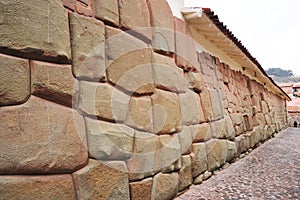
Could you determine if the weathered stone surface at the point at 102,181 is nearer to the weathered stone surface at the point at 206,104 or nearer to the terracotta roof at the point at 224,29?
the weathered stone surface at the point at 206,104

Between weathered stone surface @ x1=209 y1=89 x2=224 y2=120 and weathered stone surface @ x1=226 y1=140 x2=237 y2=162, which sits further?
weathered stone surface @ x1=226 y1=140 x2=237 y2=162

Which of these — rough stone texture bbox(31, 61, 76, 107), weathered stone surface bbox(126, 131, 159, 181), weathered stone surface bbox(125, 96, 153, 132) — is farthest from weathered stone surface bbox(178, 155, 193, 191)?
rough stone texture bbox(31, 61, 76, 107)

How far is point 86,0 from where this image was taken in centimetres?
168

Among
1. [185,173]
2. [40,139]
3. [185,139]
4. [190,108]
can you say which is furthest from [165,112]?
[40,139]

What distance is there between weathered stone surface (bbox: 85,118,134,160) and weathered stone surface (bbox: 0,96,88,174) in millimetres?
69

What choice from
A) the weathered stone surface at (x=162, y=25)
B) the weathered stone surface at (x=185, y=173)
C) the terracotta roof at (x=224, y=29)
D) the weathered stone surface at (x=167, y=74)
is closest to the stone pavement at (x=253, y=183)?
the weathered stone surface at (x=185, y=173)

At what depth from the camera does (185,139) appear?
268cm

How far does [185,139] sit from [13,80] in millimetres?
1844

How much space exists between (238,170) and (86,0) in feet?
9.93

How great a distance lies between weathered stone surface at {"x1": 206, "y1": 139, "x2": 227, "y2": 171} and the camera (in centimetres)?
321

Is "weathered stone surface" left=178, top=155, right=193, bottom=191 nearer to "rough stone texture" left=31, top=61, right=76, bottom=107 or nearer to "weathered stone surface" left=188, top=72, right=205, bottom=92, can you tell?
"weathered stone surface" left=188, top=72, right=205, bottom=92

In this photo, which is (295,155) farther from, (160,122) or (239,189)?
(160,122)

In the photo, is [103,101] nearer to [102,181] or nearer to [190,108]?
[102,181]

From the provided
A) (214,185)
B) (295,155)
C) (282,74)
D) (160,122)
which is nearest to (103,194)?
(160,122)
